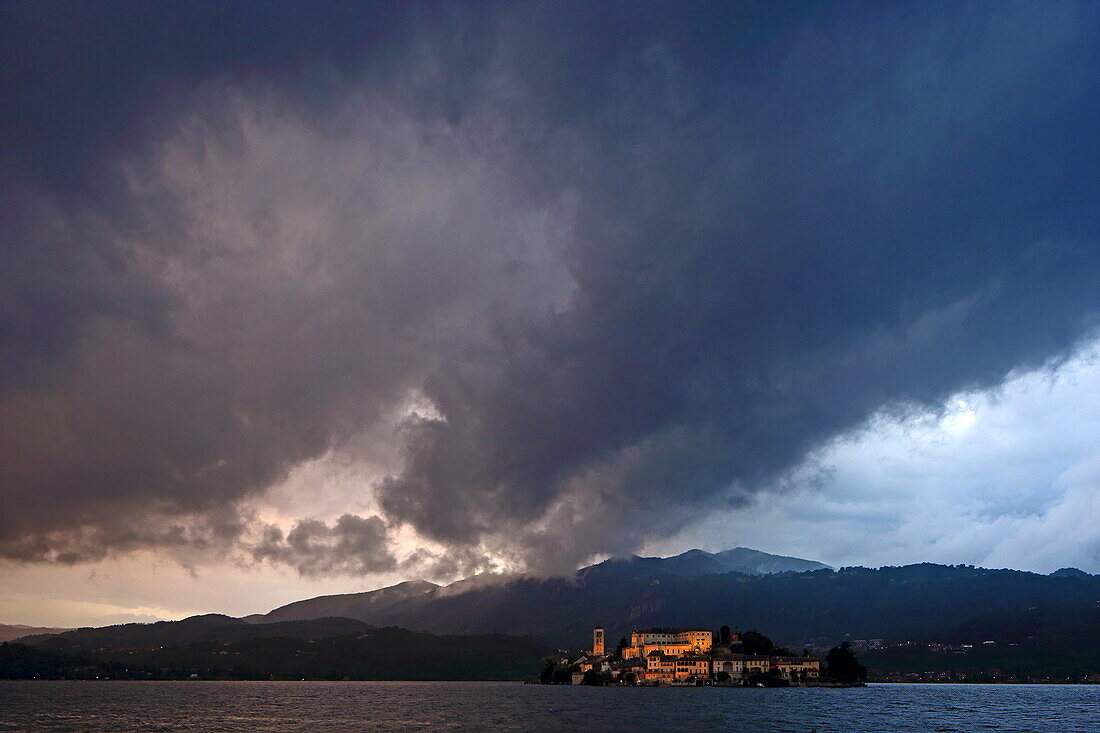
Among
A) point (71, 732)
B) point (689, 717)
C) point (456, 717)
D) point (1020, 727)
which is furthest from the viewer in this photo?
point (456, 717)

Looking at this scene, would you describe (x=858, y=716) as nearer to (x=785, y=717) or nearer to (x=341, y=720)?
(x=785, y=717)

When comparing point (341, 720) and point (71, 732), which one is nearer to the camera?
point (71, 732)

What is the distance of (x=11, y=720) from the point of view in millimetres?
166500

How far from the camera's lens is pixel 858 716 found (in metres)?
174

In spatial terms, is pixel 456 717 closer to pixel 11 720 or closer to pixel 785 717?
pixel 785 717

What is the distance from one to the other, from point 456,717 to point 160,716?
2627 inches

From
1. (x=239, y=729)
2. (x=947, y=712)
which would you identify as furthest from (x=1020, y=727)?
(x=239, y=729)

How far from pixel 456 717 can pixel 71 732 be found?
2811 inches

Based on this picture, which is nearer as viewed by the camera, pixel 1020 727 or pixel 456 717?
pixel 1020 727

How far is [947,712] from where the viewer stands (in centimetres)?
19325

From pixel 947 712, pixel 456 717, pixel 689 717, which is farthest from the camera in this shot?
pixel 947 712

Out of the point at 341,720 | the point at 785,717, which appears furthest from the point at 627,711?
the point at 341,720

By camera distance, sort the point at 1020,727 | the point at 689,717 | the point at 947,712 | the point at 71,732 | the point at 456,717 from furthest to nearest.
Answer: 1. the point at 947,712
2. the point at 456,717
3. the point at 689,717
4. the point at 1020,727
5. the point at 71,732

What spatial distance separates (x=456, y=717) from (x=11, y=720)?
8671cm
